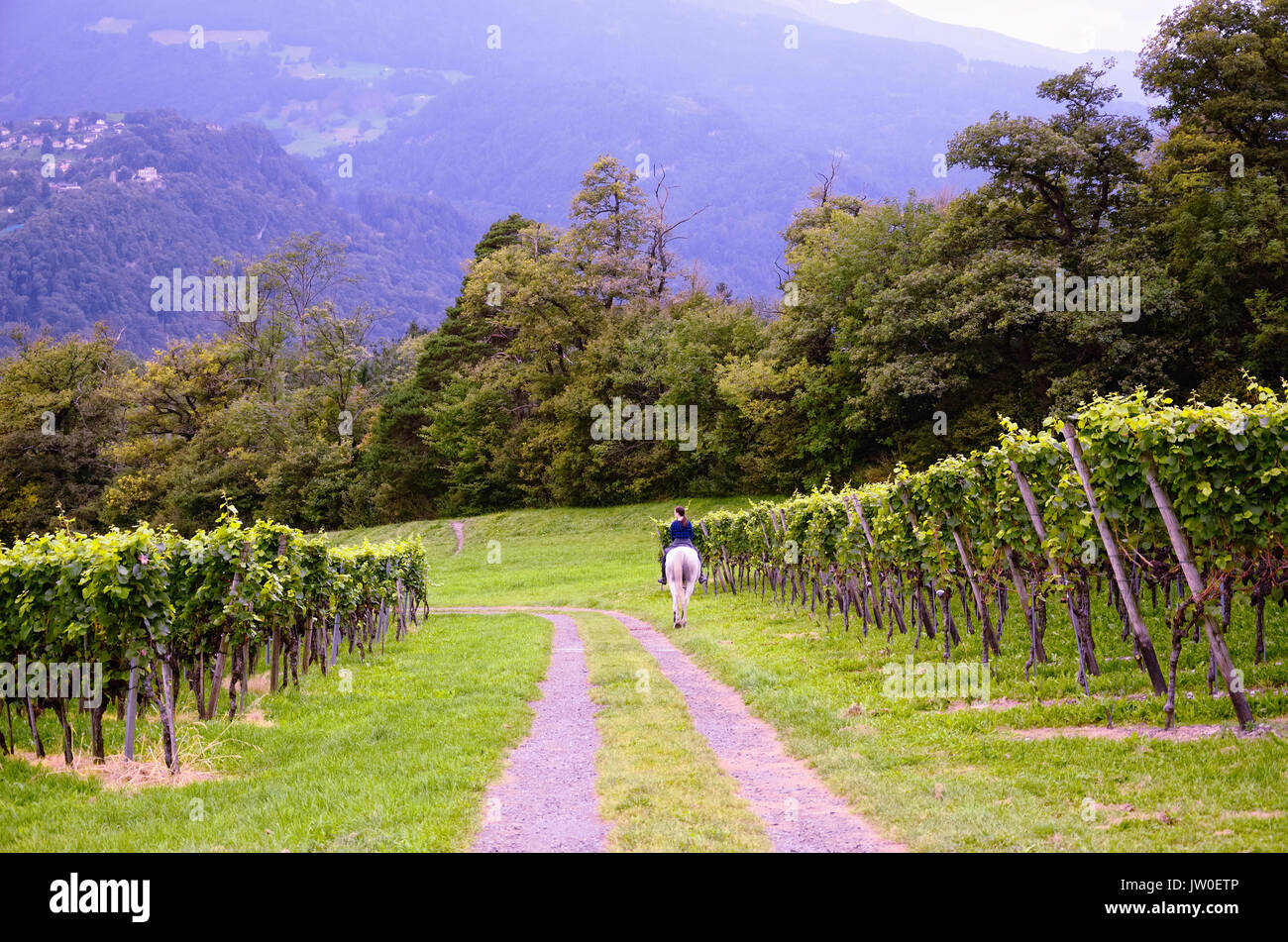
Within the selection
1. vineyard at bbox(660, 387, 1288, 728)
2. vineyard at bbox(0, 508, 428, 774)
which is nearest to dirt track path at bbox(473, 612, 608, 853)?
vineyard at bbox(0, 508, 428, 774)

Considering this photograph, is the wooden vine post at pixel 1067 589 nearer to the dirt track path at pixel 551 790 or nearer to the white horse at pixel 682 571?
the dirt track path at pixel 551 790

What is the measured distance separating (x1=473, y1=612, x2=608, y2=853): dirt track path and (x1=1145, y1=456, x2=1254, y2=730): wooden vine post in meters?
5.65

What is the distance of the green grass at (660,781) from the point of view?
641 centimetres

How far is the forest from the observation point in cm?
4022

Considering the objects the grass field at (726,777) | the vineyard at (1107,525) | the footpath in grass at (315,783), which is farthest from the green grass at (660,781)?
the vineyard at (1107,525)

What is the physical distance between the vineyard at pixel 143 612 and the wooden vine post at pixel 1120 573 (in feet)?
32.7

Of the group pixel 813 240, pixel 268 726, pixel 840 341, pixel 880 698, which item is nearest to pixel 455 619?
pixel 268 726

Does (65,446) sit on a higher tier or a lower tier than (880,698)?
higher

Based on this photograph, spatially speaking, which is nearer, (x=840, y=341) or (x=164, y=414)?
(x=840, y=341)

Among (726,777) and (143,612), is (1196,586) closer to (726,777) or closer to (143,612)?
(726,777)

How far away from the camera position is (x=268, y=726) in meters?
11.6

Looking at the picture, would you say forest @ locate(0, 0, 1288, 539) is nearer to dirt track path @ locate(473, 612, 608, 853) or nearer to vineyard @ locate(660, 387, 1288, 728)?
vineyard @ locate(660, 387, 1288, 728)
